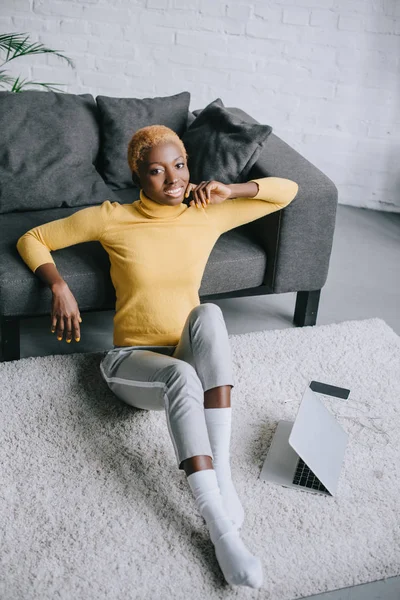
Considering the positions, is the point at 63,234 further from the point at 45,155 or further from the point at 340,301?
the point at 340,301

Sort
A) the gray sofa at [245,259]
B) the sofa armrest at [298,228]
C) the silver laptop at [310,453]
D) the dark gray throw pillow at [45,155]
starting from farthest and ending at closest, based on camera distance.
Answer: the dark gray throw pillow at [45,155] < the sofa armrest at [298,228] < the gray sofa at [245,259] < the silver laptop at [310,453]

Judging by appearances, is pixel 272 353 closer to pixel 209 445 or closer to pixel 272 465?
pixel 272 465

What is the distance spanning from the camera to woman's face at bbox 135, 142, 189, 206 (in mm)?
2061

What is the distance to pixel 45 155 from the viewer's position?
2619 mm

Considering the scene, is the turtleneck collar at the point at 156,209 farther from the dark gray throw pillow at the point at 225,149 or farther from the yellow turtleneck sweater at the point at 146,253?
Result: the dark gray throw pillow at the point at 225,149

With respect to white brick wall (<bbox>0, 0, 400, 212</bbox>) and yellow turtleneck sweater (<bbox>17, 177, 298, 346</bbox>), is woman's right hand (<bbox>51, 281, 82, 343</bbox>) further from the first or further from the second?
white brick wall (<bbox>0, 0, 400, 212</bbox>)

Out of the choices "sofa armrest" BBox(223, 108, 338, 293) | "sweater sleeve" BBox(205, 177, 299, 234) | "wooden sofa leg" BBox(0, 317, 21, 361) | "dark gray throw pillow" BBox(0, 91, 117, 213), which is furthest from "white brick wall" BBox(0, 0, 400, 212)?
"wooden sofa leg" BBox(0, 317, 21, 361)

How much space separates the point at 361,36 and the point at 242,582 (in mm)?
2754

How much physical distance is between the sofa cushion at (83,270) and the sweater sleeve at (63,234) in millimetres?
86

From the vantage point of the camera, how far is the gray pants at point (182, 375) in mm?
1787

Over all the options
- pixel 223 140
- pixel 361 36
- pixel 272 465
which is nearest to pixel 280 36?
pixel 361 36

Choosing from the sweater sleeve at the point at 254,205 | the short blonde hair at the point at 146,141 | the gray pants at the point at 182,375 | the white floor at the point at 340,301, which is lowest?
the white floor at the point at 340,301

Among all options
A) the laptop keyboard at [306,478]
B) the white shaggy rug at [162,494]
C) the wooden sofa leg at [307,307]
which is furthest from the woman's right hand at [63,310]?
the wooden sofa leg at [307,307]

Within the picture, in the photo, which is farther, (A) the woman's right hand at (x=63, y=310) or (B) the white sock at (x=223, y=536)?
(A) the woman's right hand at (x=63, y=310)
